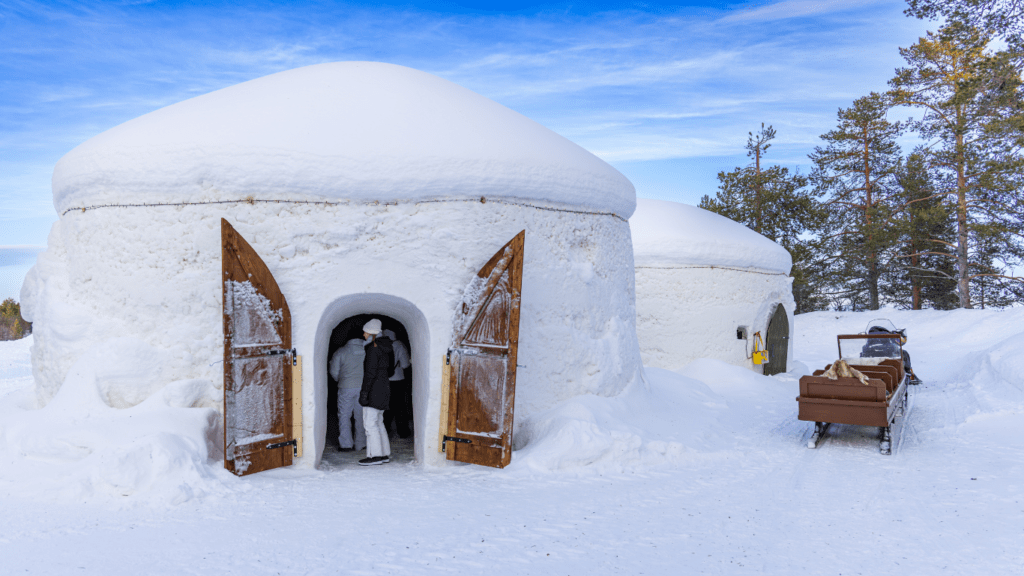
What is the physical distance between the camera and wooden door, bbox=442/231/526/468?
21.1 ft

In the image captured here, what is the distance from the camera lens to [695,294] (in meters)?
13.1

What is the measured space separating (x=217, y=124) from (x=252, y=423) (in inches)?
121

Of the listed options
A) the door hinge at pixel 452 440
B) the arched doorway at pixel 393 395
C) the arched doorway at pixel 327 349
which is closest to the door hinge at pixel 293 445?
the arched doorway at pixel 327 349

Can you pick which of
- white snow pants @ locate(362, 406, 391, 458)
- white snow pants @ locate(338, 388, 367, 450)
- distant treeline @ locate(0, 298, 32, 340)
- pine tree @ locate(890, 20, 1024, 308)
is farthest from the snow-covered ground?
distant treeline @ locate(0, 298, 32, 340)

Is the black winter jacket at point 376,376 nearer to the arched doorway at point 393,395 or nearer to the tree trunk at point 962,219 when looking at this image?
the arched doorway at point 393,395

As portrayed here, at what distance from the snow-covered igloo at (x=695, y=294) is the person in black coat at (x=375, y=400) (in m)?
7.33

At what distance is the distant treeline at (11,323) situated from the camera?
33.8m

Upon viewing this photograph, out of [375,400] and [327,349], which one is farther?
[327,349]

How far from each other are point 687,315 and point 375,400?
8102 mm

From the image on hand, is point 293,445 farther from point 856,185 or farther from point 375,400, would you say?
point 856,185

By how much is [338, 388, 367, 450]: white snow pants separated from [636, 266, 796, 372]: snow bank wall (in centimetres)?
699

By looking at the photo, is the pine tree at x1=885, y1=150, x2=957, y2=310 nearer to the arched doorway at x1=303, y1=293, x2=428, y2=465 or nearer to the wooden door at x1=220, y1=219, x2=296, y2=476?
the arched doorway at x1=303, y1=293, x2=428, y2=465

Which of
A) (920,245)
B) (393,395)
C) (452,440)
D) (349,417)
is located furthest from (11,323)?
(920,245)

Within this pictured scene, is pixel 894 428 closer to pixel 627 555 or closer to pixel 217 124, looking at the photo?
pixel 627 555
